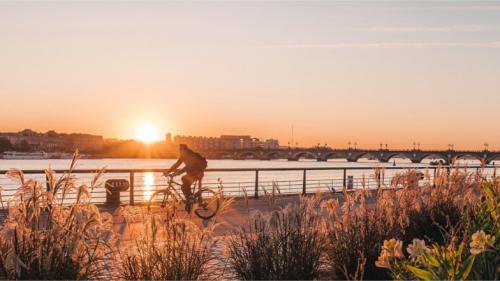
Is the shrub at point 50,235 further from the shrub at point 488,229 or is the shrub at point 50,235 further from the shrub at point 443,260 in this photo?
the shrub at point 488,229

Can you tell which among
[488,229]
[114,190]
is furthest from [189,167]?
[488,229]

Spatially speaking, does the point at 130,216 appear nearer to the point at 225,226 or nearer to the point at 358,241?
the point at 358,241

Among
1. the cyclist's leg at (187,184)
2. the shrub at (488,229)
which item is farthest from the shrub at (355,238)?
the cyclist's leg at (187,184)

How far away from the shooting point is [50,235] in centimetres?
496

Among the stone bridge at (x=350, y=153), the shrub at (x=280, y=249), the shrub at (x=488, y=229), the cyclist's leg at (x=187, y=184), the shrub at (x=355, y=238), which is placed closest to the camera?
the shrub at (x=488, y=229)

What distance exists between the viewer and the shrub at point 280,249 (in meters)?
5.91

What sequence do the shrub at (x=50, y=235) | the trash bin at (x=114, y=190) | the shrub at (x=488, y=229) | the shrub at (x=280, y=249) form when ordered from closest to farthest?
the shrub at (x=488, y=229)
the shrub at (x=50, y=235)
the shrub at (x=280, y=249)
the trash bin at (x=114, y=190)

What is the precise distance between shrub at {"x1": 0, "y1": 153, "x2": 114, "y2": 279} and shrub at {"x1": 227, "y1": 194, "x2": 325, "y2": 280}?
156 centimetres

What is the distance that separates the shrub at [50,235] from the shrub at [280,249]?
5.12 ft

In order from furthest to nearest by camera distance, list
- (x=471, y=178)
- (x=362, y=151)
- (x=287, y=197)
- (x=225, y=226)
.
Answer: (x=362, y=151) < (x=287, y=197) < (x=225, y=226) < (x=471, y=178)

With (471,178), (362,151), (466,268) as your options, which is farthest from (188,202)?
(362,151)

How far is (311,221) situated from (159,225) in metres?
1.70

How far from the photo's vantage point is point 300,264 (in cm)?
597

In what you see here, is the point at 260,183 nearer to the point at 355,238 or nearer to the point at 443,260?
the point at 355,238
